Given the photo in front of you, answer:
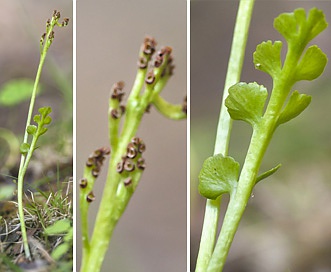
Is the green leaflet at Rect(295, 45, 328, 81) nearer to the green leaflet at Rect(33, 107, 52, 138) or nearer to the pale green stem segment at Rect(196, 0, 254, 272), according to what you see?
the pale green stem segment at Rect(196, 0, 254, 272)

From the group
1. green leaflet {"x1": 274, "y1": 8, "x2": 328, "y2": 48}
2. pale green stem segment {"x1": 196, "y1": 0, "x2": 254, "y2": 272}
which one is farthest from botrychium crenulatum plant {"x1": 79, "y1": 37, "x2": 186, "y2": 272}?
green leaflet {"x1": 274, "y1": 8, "x2": 328, "y2": 48}

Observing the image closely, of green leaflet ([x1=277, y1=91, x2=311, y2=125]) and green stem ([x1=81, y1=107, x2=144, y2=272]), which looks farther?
green stem ([x1=81, y1=107, x2=144, y2=272])

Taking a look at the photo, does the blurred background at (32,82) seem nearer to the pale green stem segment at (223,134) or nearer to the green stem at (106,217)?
the green stem at (106,217)

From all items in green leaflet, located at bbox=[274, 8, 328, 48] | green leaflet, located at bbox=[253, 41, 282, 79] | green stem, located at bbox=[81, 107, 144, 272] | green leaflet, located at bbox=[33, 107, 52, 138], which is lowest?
green stem, located at bbox=[81, 107, 144, 272]

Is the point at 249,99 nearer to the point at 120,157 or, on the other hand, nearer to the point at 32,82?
the point at 120,157

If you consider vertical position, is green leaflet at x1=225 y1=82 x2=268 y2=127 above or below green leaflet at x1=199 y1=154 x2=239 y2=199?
above

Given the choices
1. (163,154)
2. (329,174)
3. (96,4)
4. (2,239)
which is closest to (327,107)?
(329,174)

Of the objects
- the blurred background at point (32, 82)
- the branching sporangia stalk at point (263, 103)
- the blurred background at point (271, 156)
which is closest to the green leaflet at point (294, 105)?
the branching sporangia stalk at point (263, 103)
